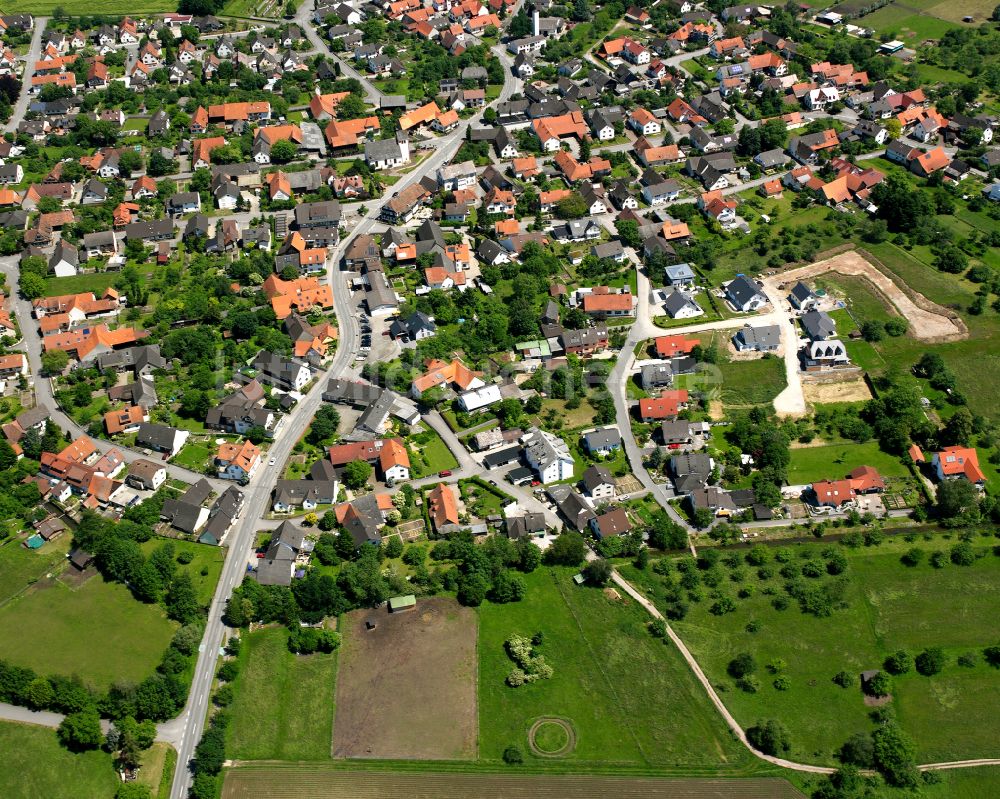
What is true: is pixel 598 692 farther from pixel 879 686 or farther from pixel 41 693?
pixel 41 693

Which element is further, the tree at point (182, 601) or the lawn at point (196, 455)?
the lawn at point (196, 455)

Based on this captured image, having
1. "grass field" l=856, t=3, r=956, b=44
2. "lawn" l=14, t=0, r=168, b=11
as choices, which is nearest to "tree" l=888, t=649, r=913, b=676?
"grass field" l=856, t=3, r=956, b=44

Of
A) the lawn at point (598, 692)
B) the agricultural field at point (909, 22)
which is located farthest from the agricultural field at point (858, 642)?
→ the agricultural field at point (909, 22)

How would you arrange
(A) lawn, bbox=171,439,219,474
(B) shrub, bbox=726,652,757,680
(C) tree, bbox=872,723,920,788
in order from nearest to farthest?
(C) tree, bbox=872,723,920,788, (B) shrub, bbox=726,652,757,680, (A) lawn, bbox=171,439,219,474

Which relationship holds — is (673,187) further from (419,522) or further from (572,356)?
(419,522)

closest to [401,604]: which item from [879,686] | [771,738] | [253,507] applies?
[253,507]

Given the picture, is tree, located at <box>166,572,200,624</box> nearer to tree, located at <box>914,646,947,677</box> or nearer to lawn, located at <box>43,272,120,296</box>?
lawn, located at <box>43,272,120,296</box>

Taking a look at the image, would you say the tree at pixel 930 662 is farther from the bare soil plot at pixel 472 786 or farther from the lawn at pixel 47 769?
the lawn at pixel 47 769
